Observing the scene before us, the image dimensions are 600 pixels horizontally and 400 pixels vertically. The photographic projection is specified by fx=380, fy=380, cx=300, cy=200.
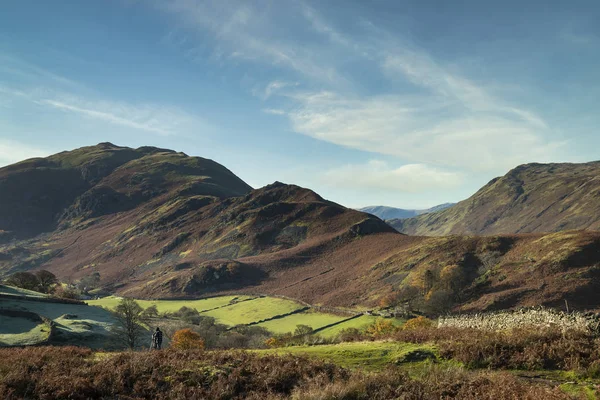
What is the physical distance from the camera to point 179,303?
4326 inches

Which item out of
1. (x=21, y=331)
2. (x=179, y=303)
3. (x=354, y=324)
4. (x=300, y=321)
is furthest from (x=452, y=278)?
(x=21, y=331)

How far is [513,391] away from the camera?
9859 millimetres

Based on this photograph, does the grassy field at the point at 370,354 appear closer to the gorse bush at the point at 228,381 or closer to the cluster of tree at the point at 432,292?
the gorse bush at the point at 228,381

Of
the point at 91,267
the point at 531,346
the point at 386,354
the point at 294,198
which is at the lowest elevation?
the point at 91,267

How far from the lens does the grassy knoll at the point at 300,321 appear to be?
7431cm

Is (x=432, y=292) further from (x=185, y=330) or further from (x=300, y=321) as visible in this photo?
(x=185, y=330)

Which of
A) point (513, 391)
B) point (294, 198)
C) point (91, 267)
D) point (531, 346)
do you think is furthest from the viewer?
point (294, 198)

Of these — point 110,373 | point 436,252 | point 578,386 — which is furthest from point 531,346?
point 436,252

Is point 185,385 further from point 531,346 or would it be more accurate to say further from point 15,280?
point 15,280

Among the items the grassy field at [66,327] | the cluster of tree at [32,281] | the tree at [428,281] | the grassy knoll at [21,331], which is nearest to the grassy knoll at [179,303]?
the cluster of tree at [32,281]

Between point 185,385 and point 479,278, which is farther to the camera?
point 479,278

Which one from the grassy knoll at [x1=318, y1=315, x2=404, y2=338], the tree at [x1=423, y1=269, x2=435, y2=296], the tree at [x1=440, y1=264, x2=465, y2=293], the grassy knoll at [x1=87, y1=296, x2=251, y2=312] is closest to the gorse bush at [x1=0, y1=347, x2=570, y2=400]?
the grassy knoll at [x1=318, y1=315, x2=404, y2=338]

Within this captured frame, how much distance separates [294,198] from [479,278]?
4764 inches

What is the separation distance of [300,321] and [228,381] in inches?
2770
